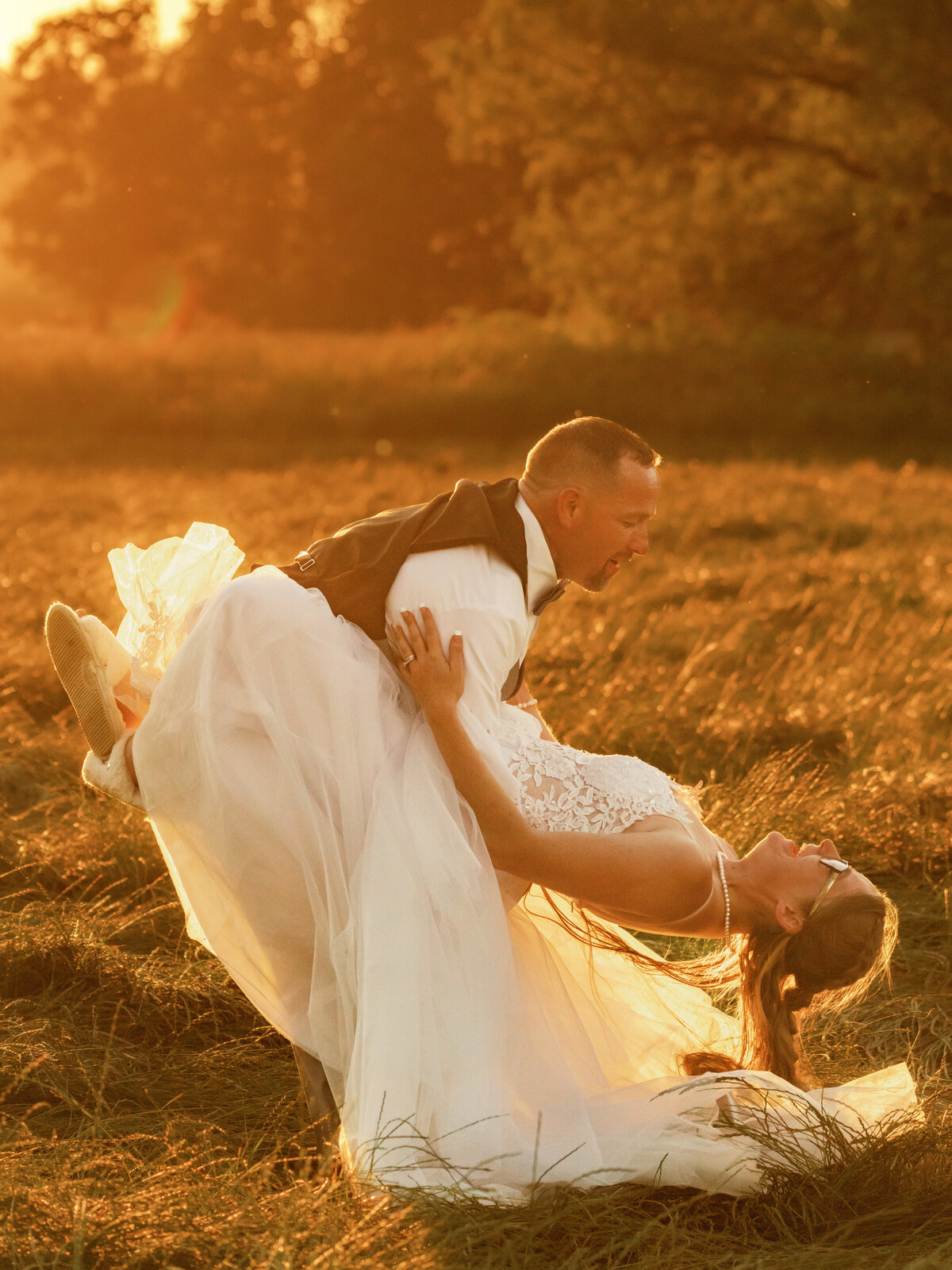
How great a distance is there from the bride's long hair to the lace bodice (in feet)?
1.41

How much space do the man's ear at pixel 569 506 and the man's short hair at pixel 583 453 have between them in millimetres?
30

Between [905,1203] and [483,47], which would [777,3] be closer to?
[483,47]

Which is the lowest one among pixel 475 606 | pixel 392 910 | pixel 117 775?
pixel 392 910

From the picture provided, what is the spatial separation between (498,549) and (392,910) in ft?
2.77

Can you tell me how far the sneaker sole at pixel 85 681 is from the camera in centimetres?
337

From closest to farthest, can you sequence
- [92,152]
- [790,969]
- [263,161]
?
[790,969], [263,161], [92,152]

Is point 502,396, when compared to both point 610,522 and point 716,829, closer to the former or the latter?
point 716,829

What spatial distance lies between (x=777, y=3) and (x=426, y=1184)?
1891 cm

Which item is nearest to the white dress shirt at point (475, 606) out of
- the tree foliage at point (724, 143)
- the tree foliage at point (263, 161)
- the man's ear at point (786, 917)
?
the man's ear at point (786, 917)

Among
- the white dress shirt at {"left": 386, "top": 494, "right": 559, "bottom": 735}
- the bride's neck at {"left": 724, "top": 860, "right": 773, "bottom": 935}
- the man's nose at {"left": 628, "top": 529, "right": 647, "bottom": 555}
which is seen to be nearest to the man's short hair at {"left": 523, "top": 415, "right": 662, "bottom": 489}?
the man's nose at {"left": 628, "top": 529, "right": 647, "bottom": 555}

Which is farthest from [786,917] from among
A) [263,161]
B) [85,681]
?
[263,161]

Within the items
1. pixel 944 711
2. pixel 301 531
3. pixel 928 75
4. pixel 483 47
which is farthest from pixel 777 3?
pixel 944 711

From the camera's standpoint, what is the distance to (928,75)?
56.6 ft

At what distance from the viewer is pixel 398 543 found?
10.8 feet
